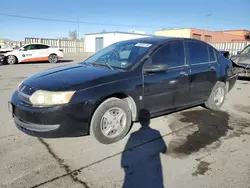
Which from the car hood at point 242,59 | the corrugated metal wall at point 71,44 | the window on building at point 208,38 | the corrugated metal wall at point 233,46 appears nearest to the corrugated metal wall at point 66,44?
the corrugated metal wall at point 71,44

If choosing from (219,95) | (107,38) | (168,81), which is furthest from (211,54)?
(107,38)

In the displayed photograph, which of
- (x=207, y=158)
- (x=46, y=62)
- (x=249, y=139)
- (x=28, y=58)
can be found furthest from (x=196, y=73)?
(x=46, y=62)

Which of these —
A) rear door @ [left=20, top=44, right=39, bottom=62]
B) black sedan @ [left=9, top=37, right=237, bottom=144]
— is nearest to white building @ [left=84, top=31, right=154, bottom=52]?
rear door @ [left=20, top=44, right=39, bottom=62]

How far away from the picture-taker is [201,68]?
14.6ft

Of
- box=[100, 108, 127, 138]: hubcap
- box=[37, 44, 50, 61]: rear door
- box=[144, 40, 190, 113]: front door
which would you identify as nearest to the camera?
box=[100, 108, 127, 138]: hubcap

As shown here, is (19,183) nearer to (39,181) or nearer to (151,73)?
(39,181)

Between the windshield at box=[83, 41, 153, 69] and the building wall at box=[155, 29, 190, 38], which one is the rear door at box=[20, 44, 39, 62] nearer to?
the windshield at box=[83, 41, 153, 69]

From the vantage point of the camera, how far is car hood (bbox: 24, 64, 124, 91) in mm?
3029

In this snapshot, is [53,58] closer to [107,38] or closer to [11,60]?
[11,60]

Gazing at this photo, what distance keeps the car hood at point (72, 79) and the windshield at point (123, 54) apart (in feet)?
0.97

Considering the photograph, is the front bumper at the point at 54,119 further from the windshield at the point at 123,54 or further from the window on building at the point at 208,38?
the window on building at the point at 208,38

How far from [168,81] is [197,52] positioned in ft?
3.77

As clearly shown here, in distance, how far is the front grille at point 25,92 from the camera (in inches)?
120

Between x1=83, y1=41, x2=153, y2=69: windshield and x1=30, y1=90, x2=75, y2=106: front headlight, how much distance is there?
3.57 ft
